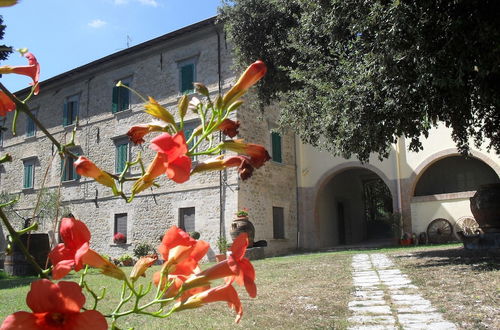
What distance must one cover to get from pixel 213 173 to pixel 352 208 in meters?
9.30

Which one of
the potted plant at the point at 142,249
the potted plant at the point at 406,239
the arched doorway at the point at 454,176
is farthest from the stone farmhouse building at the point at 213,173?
the potted plant at the point at 142,249

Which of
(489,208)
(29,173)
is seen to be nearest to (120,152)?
(29,173)

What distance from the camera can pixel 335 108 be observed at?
26.8 ft

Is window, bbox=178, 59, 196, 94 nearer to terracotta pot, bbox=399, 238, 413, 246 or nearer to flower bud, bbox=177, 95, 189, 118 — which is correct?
terracotta pot, bbox=399, 238, 413, 246

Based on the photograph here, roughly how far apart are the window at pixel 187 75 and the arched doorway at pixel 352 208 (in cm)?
637

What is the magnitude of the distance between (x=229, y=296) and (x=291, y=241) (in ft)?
54.3

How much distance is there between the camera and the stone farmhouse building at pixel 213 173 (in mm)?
15703

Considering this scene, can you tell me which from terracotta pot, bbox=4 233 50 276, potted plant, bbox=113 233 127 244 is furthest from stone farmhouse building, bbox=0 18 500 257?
terracotta pot, bbox=4 233 50 276

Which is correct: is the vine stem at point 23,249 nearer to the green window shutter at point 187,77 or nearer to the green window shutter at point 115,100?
the green window shutter at point 187,77

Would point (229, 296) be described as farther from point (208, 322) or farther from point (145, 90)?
point (145, 90)

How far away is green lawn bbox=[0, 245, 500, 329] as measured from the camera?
459cm

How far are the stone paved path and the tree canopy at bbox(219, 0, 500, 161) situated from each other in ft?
8.03

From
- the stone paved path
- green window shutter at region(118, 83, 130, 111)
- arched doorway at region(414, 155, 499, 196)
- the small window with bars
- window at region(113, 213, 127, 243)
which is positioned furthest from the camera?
green window shutter at region(118, 83, 130, 111)

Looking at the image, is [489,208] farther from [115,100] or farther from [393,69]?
[115,100]
